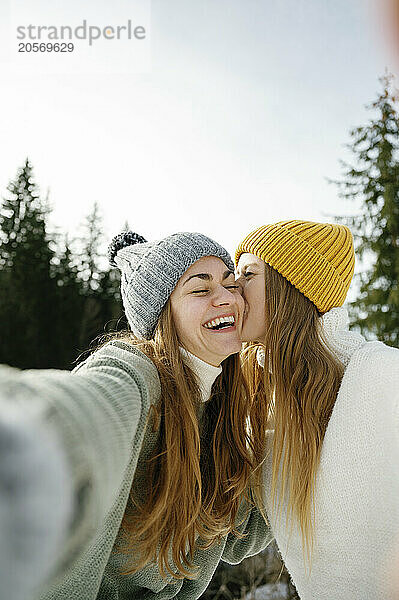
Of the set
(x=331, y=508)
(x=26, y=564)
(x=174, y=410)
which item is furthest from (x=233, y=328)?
(x=26, y=564)

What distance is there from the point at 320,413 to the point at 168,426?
19.8 inches

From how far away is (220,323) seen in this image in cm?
203

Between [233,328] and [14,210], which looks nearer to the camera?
[233,328]

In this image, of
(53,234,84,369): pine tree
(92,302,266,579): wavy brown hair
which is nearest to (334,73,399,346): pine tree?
(53,234,84,369): pine tree

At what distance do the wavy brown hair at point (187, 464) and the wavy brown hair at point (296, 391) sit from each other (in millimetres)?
103

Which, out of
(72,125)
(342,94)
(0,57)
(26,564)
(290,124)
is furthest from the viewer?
(72,125)

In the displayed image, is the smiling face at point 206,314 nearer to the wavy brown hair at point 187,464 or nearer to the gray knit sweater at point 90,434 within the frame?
the wavy brown hair at point 187,464

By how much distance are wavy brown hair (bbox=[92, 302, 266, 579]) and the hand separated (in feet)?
3.55

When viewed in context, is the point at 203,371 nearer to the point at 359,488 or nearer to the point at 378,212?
the point at 359,488

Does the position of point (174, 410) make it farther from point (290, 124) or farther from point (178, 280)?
point (290, 124)

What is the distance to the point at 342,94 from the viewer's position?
9992mm

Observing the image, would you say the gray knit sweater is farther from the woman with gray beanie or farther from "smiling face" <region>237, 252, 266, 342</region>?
"smiling face" <region>237, 252, 266, 342</region>

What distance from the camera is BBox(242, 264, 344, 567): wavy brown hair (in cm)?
194

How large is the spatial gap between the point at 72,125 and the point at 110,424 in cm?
1167
